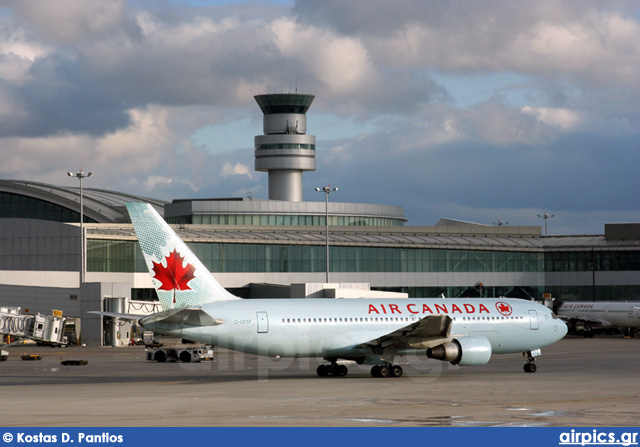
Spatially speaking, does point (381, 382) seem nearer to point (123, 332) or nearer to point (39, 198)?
point (123, 332)

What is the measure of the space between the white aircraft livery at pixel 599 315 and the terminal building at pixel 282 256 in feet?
50.5

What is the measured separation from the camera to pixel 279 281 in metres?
107

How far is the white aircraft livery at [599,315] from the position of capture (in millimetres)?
94625

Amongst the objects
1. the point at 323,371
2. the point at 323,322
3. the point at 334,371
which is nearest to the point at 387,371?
the point at 334,371

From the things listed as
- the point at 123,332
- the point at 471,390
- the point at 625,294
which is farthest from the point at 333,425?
the point at 625,294

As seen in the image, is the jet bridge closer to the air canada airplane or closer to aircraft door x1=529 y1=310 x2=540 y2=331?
the air canada airplane

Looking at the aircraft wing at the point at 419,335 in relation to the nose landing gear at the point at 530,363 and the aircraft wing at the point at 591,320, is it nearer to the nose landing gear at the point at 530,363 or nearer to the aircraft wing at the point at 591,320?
the nose landing gear at the point at 530,363

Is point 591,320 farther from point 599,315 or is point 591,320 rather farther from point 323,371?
point 323,371

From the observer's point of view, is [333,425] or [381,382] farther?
[381,382]

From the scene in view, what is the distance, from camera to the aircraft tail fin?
40.8 m

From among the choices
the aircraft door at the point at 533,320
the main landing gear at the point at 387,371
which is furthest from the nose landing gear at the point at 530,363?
the main landing gear at the point at 387,371

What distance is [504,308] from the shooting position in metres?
46.8

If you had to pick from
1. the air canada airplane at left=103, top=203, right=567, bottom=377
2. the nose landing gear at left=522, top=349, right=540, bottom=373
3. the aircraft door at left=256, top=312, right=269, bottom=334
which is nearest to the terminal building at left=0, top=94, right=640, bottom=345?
the nose landing gear at left=522, top=349, right=540, bottom=373
